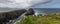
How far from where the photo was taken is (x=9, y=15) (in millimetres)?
1967

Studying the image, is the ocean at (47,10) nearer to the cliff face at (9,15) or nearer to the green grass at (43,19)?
the green grass at (43,19)

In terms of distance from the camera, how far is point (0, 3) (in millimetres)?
1972

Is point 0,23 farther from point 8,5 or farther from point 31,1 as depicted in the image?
point 31,1

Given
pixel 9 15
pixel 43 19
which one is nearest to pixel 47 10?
pixel 43 19

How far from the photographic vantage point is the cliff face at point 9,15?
195 cm

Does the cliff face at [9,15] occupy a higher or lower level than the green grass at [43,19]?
higher

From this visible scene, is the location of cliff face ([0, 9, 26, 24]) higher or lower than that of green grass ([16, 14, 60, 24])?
higher

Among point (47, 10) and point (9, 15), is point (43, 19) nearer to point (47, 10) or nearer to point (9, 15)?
point (47, 10)

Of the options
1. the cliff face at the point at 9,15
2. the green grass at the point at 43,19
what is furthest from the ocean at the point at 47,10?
the cliff face at the point at 9,15

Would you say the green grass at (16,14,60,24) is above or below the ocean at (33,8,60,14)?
below

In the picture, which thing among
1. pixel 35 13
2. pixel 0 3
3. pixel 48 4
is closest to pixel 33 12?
pixel 35 13

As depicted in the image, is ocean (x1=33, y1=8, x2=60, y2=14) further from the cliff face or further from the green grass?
the cliff face

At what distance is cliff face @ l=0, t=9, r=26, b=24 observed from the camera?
6.38 ft

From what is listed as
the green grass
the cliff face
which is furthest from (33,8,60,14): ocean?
the cliff face
